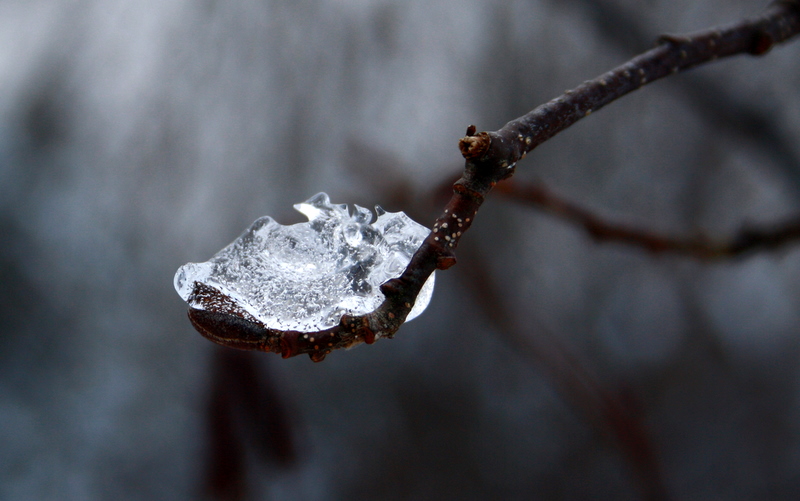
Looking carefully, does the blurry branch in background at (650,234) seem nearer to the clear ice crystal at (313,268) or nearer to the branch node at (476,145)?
the clear ice crystal at (313,268)

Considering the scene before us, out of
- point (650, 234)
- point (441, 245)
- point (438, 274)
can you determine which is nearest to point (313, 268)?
point (441, 245)

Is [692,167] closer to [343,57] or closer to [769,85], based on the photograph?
[769,85]

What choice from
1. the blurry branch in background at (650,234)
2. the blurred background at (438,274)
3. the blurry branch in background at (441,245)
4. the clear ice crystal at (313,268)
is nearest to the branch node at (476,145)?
the blurry branch in background at (441,245)

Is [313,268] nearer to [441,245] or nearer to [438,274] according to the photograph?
[441,245]

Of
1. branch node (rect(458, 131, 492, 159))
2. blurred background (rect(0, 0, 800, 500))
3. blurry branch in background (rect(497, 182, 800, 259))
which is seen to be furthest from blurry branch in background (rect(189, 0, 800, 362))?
blurred background (rect(0, 0, 800, 500))

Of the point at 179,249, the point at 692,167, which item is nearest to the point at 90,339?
the point at 179,249
